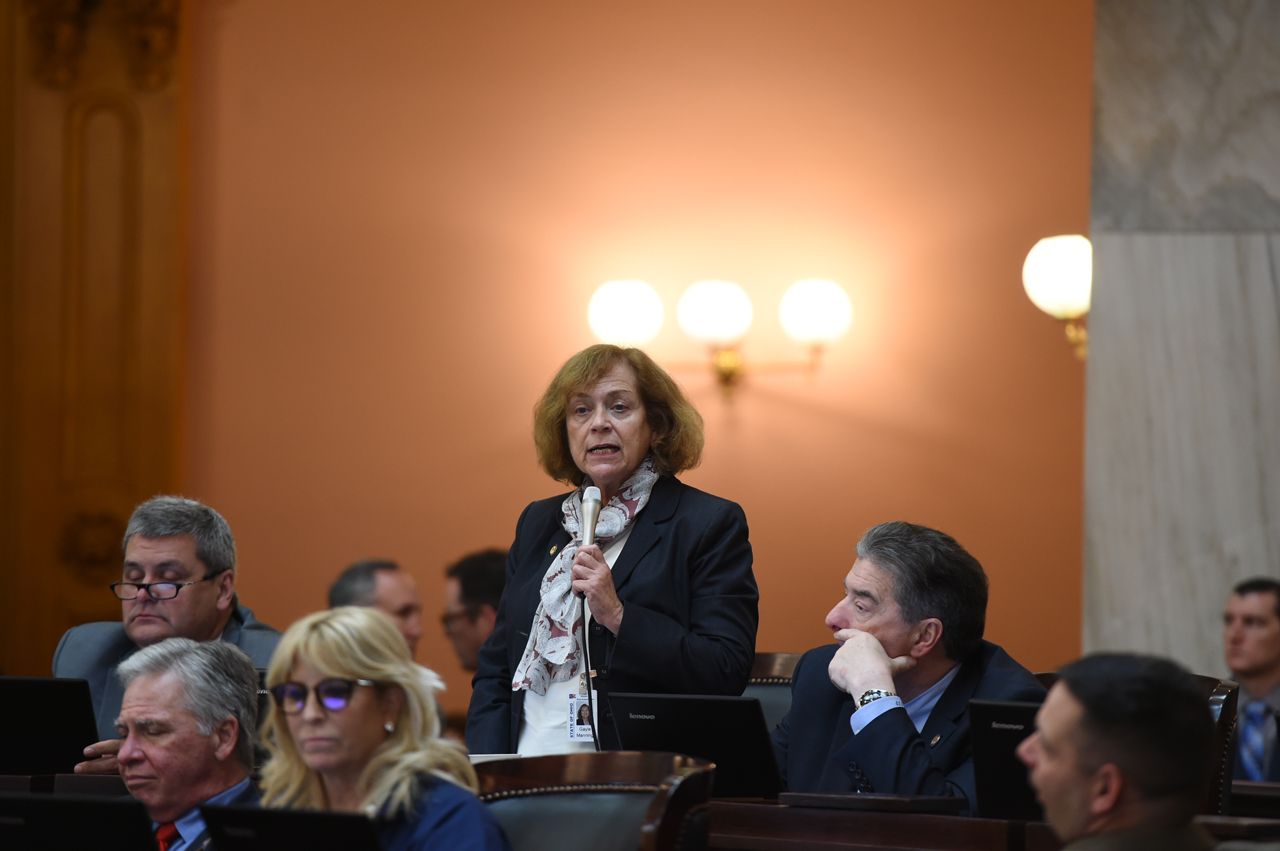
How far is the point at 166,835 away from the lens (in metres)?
2.49

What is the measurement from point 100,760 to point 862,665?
1.43m

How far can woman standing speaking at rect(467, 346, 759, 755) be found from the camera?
2740 mm

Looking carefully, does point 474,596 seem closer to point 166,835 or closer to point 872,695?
point 166,835

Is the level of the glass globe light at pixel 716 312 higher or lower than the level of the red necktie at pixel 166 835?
higher

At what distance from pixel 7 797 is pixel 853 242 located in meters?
4.50

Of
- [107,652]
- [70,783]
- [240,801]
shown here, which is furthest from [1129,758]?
[107,652]

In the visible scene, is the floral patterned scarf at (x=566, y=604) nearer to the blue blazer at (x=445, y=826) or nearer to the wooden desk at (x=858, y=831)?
the wooden desk at (x=858, y=831)

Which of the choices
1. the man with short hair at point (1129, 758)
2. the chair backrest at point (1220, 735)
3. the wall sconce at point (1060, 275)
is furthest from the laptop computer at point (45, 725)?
the wall sconce at point (1060, 275)

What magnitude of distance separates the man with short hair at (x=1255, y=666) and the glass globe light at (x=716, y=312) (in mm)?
2346

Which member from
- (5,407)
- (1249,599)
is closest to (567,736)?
(1249,599)

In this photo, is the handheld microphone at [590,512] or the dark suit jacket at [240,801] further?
the handheld microphone at [590,512]

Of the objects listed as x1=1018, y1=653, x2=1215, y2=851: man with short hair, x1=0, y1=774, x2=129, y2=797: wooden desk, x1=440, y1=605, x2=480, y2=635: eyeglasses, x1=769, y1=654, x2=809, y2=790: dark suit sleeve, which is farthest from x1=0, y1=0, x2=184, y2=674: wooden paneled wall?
x1=1018, y1=653, x2=1215, y2=851: man with short hair

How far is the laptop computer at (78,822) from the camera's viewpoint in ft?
6.09

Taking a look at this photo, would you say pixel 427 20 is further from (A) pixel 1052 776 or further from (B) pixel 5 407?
(A) pixel 1052 776
